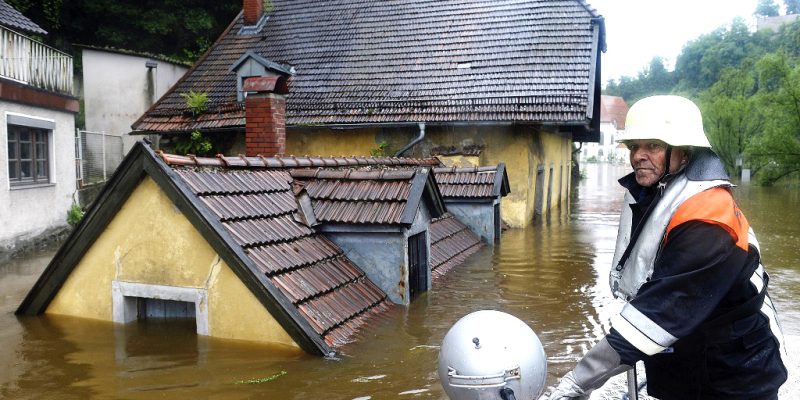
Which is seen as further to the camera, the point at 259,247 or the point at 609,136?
the point at 609,136

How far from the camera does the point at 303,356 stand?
5.40 meters

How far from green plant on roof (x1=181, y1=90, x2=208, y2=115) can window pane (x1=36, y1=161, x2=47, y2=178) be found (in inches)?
156

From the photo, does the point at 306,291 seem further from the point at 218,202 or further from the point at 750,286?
the point at 750,286

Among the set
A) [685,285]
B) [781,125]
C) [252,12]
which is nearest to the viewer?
[685,285]

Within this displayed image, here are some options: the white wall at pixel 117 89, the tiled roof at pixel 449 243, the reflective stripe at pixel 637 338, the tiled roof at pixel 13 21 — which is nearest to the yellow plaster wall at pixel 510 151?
the tiled roof at pixel 449 243

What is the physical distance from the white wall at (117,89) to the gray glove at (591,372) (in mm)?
20913

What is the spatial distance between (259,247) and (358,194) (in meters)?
1.56

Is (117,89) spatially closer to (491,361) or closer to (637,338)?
(491,361)

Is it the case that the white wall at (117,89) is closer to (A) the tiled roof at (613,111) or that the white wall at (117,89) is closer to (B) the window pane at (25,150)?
(B) the window pane at (25,150)

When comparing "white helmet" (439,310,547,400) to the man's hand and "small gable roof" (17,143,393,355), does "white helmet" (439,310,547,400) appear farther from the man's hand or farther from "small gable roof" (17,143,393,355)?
"small gable roof" (17,143,393,355)

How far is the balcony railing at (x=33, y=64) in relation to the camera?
492 inches

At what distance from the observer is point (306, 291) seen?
19.1 ft

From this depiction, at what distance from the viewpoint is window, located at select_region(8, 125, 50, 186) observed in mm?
12898

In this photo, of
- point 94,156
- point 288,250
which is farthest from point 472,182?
point 94,156
